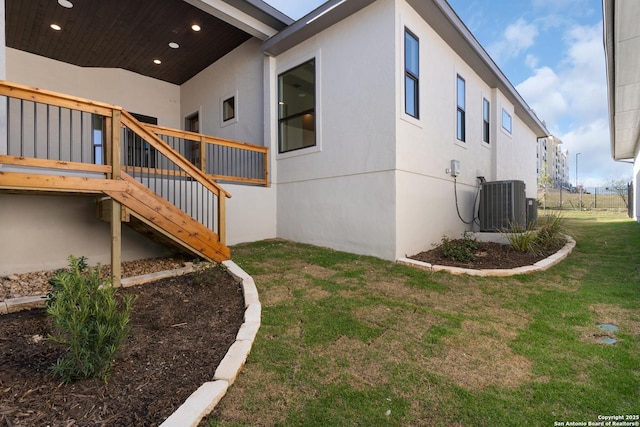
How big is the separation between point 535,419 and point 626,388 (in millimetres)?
764

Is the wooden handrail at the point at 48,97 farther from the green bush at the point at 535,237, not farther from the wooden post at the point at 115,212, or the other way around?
the green bush at the point at 535,237

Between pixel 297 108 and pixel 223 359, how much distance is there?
5.78 metres

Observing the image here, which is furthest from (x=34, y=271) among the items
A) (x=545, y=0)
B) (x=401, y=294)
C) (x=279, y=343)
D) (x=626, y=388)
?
(x=545, y=0)

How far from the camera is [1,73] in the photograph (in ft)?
12.4

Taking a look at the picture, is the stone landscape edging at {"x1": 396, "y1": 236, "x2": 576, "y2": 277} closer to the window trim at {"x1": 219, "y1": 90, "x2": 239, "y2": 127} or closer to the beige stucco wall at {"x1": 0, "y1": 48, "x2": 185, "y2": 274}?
the beige stucco wall at {"x1": 0, "y1": 48, "x2": 185, "y2": 274}

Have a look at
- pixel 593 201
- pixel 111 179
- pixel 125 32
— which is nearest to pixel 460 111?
pixel 111 179

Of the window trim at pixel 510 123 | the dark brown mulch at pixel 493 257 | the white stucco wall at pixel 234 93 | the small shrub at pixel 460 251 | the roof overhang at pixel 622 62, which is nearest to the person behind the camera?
the roof overhang at pixel 622 62

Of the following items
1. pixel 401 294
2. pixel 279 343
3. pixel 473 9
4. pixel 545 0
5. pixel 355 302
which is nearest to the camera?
pixel 279 343

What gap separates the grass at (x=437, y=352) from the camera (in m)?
1.78

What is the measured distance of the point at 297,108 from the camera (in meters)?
6.85

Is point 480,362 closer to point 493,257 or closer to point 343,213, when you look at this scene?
point 493,257

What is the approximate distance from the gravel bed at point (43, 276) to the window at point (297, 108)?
347 centimetres

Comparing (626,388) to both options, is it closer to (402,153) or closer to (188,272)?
(402,153)

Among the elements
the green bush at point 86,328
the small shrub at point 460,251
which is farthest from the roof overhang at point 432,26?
the green bush at point 86,328
